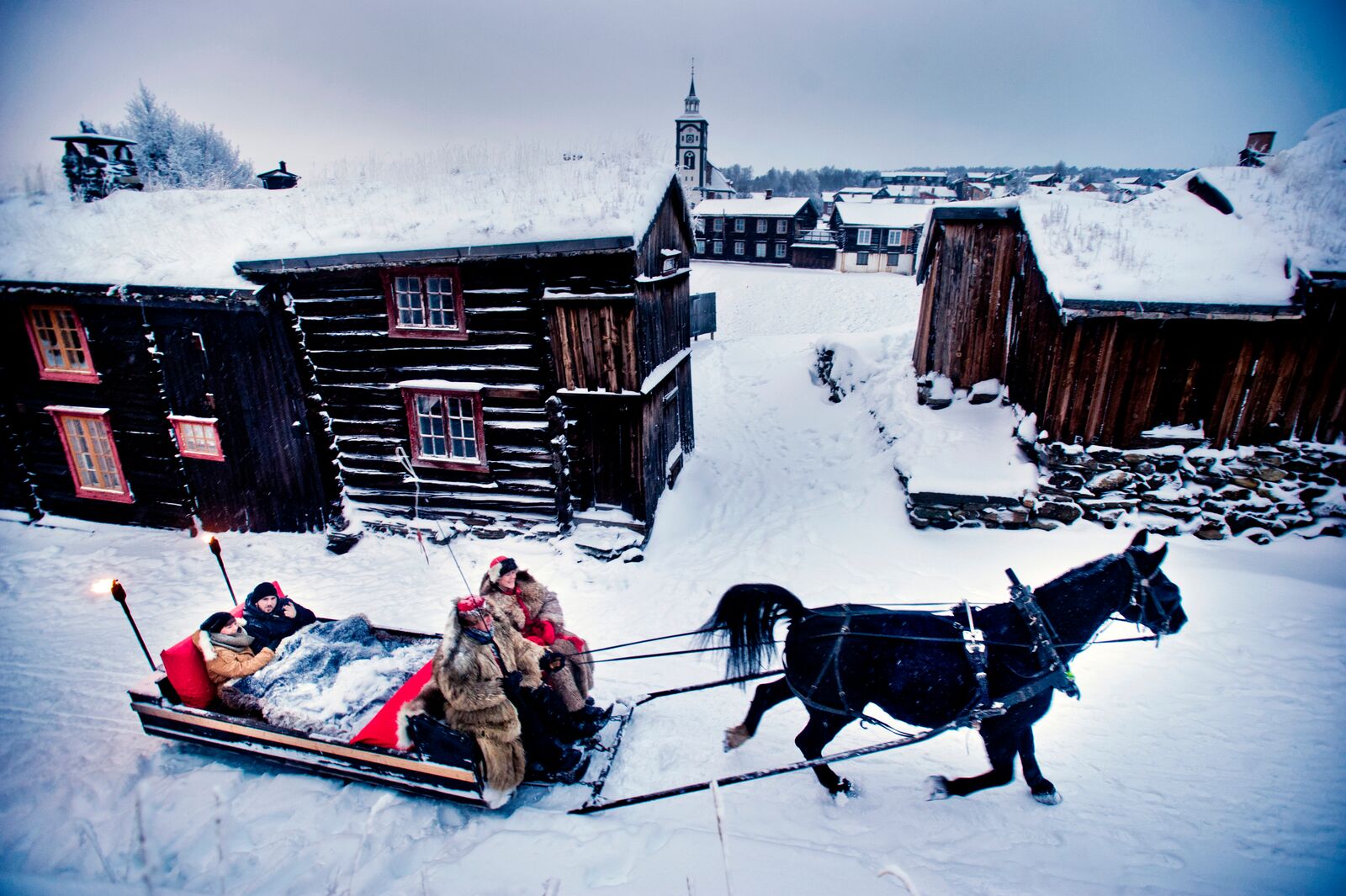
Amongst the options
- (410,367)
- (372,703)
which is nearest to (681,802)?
(372,703)

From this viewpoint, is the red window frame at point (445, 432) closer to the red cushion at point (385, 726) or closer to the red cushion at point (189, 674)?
the red cushion at point (189, 674)

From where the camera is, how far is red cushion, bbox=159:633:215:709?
16.9 ft

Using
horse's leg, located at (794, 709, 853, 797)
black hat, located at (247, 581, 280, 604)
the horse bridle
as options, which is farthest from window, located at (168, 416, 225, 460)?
the horse bridle

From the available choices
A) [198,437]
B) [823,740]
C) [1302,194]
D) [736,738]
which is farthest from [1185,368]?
[198,437]

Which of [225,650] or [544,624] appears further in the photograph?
[544,624]

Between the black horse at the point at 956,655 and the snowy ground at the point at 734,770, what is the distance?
519mm

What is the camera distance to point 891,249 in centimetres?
3816

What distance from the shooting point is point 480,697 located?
4445 millimetres

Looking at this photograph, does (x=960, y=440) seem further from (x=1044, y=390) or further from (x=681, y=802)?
(x=681, y=802)

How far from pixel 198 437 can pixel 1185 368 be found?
16131 millimetres

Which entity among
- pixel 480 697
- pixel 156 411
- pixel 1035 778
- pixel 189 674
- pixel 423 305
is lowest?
pixel 1035 778

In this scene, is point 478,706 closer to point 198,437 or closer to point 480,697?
point 480,697

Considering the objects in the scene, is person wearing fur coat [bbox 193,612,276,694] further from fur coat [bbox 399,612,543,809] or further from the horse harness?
the horse harness

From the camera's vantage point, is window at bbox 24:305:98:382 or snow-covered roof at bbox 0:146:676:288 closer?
snow-covered roof at bbox 0:146:676:288
